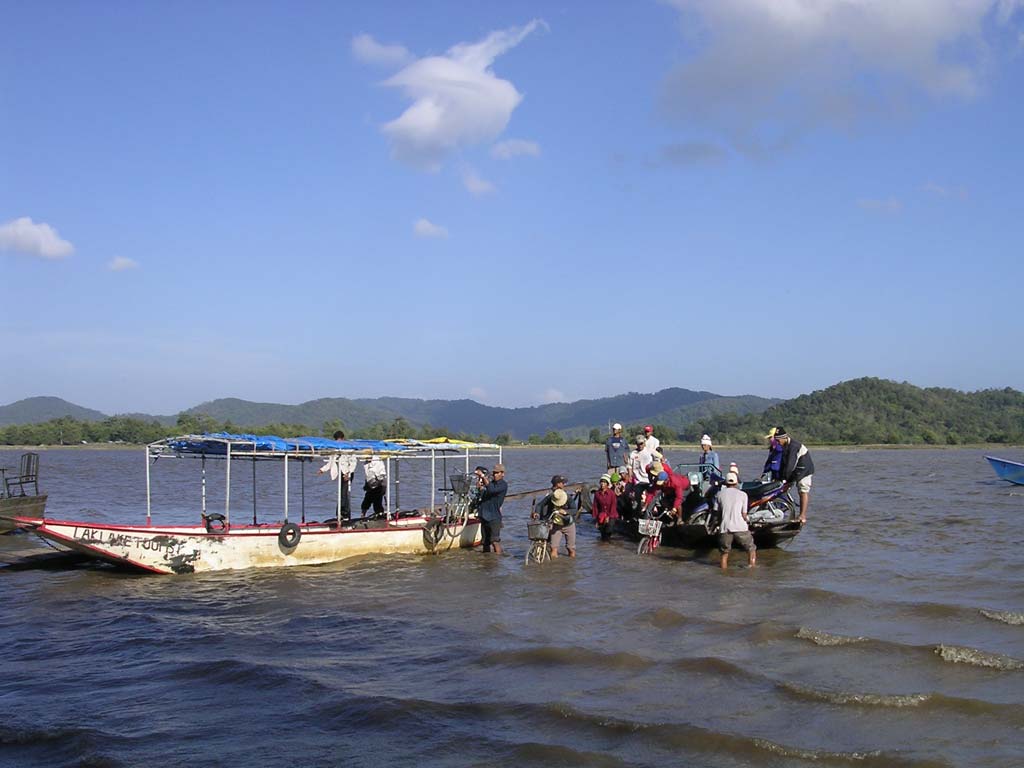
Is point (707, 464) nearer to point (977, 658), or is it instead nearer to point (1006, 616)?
point (1006, 616)

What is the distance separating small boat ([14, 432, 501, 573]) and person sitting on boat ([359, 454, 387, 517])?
50cm

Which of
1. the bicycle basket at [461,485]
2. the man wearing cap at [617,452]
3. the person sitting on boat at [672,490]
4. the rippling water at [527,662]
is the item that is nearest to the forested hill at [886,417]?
the man wearing cap at [617,452]

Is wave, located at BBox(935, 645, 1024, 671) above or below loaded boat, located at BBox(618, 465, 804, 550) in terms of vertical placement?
below

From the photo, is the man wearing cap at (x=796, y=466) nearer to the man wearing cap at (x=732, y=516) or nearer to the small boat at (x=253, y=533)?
the man wearing cap at (x=732, y=516)

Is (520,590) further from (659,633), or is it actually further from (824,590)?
(824,590)

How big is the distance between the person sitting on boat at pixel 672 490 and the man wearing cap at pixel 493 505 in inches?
140

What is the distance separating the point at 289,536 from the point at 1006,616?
12126 mm

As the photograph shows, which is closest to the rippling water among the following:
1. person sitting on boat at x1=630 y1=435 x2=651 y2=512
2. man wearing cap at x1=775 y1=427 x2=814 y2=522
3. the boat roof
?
man wearing cap at x1=775 y1=427 x2=814 y2=522

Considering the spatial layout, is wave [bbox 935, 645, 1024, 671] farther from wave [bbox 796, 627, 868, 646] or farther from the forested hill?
the forested hill

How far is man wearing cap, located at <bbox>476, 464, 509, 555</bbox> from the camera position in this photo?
1831 cm

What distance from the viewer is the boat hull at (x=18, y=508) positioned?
2173 cm

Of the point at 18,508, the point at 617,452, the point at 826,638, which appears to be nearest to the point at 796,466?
the point at 617,452

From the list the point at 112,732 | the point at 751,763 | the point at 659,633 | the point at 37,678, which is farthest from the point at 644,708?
the point at 37,678

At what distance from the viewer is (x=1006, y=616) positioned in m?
12.1
